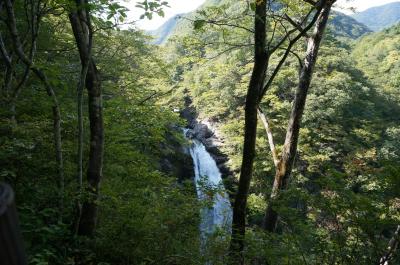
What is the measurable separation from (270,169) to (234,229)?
1243 centimetres

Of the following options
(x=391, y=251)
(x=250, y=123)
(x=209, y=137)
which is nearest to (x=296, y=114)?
(x=250, y=123)

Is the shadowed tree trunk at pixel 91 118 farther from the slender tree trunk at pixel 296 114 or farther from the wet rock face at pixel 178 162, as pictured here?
the wet rock face at pixel 178 162

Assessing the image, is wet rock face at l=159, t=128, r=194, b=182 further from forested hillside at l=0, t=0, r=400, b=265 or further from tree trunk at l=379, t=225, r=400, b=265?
tree trunk at l=379, t=225, r=400, b=265

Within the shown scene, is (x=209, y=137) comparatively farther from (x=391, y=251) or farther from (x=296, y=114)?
(x=391, y=251)

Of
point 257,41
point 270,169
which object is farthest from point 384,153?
point 257,41

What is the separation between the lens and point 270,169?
53.8 feet

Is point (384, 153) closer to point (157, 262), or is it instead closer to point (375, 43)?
point (157, 262)

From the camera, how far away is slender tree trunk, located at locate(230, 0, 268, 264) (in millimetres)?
3742

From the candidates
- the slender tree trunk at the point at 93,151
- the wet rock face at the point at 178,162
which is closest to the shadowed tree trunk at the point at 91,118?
the slender tree trunk at the point at 93,151

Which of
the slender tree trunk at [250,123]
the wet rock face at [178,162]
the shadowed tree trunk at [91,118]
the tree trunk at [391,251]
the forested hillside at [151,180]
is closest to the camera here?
the tree trunk at [391,251]

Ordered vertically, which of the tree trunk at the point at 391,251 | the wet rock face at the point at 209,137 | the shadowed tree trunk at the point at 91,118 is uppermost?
the wet rock face at the point at 209,137

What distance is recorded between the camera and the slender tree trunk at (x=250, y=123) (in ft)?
12.3

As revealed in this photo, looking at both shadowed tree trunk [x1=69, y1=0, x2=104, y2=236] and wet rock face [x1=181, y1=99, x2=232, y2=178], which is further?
wet rock face [x1=181, y1=99, x2=232, y2=178]

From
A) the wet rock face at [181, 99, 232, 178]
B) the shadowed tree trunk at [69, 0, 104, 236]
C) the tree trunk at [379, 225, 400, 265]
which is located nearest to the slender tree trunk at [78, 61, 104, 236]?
the shadowed tree trunk at [69, 0, 104, 236]
